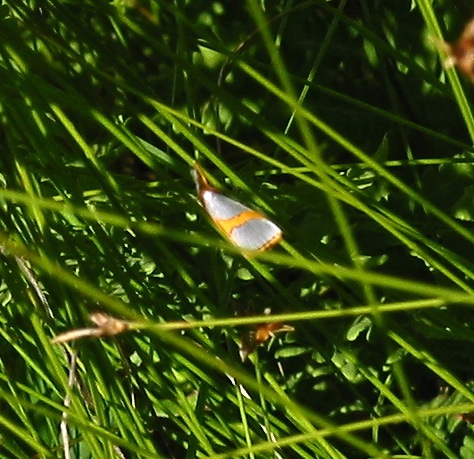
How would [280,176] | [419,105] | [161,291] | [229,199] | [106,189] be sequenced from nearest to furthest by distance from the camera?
[229,199], [106,189], [161,291], [419,105], [280,176]

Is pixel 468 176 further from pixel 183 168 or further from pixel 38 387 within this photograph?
pixel 38 387

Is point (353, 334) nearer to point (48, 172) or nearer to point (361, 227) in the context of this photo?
point (361, 227)

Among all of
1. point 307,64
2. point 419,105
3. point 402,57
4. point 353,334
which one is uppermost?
point 402,57

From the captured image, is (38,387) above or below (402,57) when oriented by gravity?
below

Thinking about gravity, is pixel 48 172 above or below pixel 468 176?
above

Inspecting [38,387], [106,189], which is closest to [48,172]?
[106,189]

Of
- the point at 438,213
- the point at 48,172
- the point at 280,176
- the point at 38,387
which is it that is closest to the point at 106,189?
the point at 48,172

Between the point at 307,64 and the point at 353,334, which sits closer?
the point at 353,334

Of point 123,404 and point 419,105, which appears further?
point 419,105

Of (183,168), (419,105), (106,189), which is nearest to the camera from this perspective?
(106,189)

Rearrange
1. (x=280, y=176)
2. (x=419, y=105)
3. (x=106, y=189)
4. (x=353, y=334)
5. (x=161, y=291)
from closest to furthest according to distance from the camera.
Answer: (x=106, y=189), (x=353, y=334), (x=161, y=291), (x=419, y=105), (x=280, y=176)
